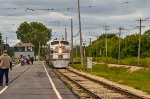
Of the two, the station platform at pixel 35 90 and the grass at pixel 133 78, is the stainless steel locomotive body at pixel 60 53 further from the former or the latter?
the station platform at pixel 35 90

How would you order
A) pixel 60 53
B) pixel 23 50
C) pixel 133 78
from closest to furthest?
pixel 133 78 < pixel 60 53 < pixel 23 50

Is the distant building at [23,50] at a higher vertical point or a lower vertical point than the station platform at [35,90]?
higher

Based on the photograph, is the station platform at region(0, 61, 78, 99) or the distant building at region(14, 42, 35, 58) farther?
the distant building at region(14, 42, 35, 58)

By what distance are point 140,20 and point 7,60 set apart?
66.6 m

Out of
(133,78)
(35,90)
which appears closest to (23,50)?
(133,78)

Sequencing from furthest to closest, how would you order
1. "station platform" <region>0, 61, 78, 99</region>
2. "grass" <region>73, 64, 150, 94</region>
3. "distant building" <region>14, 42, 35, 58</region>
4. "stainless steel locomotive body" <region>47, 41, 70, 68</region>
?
"distant building" <region>14, 42, 35, 58</region> < "stainless steel locomotive body" <region>47, 41, 70, 68</region> < "grass" <region>73, 64, 150, 94</region> < "station platform" <region>0, 61, 78, 99</region>

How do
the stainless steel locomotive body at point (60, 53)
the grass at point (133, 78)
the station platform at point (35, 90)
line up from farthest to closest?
the stainless steel locomotive body at point (60, 53), the grass at point (133, 78), the station platform at point (35, 90)

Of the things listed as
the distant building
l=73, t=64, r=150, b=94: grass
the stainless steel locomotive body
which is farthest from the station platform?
the distant building

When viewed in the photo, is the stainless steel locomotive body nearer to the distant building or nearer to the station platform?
the station platform

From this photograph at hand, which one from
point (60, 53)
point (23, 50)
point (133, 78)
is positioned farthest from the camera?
point (23, 50)

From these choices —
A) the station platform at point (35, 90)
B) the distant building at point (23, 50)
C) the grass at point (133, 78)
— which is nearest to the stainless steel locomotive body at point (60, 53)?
the grass at point (133, 78)

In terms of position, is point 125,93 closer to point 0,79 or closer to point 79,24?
point 0,79

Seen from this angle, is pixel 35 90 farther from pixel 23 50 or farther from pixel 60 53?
pixel 23 50

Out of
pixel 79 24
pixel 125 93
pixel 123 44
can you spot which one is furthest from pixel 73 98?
pixel 123 44
